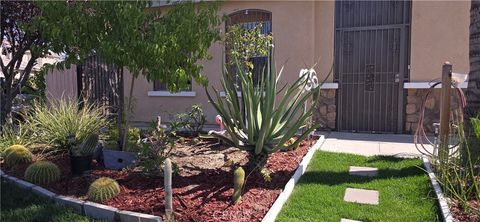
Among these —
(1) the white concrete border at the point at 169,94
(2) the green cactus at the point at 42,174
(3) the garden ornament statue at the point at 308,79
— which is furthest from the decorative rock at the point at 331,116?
(2) the green cactus at the point at 42,174

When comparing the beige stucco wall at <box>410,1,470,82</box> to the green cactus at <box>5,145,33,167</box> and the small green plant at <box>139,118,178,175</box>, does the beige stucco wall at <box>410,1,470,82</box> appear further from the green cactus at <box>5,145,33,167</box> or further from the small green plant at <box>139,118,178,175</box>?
the green cactus at <box>5,145,33,167</box>

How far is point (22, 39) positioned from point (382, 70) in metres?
7.71

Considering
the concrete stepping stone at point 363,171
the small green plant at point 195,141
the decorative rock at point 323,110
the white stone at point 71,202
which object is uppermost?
the decorative rock at point 323,110

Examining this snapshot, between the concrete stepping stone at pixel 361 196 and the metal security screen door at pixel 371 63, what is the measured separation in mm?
4272

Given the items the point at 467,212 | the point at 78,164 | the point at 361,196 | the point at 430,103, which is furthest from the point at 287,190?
the point at 430,103

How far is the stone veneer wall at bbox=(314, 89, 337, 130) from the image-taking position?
27.5ft

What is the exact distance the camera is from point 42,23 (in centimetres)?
457

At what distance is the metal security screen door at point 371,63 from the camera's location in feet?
25.6

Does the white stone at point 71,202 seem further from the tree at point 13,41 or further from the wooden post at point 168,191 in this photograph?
the tree at point 13,41

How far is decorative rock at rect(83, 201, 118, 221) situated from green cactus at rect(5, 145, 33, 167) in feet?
7.76

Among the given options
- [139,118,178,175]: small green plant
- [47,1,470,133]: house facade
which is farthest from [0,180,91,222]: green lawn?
[47,1,470,133]: house facade

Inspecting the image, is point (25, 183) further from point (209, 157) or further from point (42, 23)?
point (209, 157)

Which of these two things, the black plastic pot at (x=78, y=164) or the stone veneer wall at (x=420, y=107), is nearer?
the black plastic pot at (x=78, y=164)

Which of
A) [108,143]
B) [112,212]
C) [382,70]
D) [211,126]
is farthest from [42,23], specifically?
[382,70]
